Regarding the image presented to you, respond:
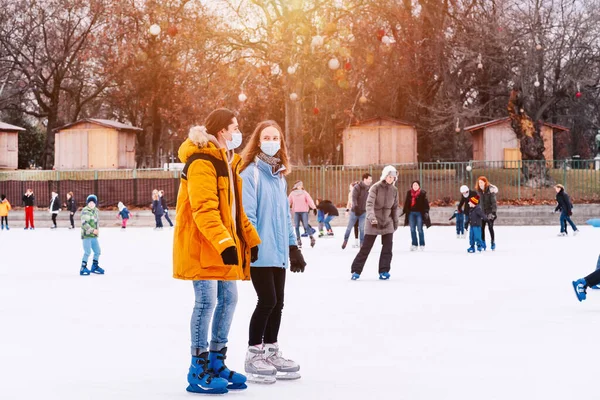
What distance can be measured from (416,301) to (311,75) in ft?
97.4

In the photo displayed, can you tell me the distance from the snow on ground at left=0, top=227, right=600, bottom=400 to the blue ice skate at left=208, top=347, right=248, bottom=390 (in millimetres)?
96

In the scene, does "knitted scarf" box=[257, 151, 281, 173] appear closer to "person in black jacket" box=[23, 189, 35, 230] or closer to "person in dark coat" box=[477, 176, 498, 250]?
"person in dark coat" box=[477, 176, 498, 250]

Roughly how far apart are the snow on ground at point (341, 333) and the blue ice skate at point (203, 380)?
0.14m

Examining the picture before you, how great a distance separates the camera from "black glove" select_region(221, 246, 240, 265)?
4949 mm

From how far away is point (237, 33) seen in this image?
35812 millimetres

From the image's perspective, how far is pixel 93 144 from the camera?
4625 cm

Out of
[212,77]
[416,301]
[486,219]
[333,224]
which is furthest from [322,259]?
[212,77]

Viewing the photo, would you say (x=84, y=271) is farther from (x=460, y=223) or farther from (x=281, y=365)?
(x=460, y=223)

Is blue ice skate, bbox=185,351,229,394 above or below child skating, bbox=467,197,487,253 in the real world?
below

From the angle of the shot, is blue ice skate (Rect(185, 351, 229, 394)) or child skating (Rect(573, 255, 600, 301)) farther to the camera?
child skating (Rect(573, 255, 600, 301))

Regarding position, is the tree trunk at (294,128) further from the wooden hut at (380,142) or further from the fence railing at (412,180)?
the wooden hut at (380,142)

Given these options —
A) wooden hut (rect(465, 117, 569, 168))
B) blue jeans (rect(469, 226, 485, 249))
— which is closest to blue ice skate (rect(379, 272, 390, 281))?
blue jeans (rect(469, 226, 485, 249))

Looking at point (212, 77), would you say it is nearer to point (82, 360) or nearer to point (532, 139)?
point (532, 139)

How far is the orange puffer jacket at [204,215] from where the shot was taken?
4.98 metres
